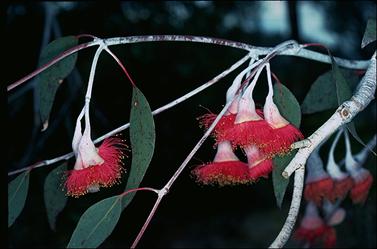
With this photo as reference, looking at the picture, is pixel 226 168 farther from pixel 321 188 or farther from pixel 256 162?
pixel 321 188

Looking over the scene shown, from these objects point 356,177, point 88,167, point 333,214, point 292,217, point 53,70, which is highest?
point 53,70

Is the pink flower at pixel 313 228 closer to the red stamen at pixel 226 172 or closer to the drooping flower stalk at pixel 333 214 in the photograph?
the drooping flower stalk at pixel 333 214

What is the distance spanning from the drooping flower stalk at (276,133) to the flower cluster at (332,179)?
29cm

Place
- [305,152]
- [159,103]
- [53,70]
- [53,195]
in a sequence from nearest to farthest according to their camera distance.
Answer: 1. [305,152]
2. [53,70]
3. [53,195]
4. [159,103]

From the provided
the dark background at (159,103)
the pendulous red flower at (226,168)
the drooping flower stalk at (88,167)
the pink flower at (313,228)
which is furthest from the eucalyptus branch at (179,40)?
the dark background at (159,103)

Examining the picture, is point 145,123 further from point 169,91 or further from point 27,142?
point 169,91

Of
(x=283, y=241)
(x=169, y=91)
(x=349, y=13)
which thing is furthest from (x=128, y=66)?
(x=283, y=241)

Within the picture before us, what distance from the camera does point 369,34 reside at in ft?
2.74

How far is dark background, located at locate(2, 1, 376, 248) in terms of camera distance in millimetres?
1791

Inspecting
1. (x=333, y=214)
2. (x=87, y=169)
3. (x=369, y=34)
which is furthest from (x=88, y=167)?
(x=333, y=214)

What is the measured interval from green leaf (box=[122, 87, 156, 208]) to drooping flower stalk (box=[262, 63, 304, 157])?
0.14 meters

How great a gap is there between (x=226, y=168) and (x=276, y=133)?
11 centimetres

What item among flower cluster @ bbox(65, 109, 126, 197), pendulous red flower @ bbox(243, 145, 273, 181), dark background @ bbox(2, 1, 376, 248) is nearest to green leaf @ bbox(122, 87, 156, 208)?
flower cluster @ bbox(65, 109, 126, 197)

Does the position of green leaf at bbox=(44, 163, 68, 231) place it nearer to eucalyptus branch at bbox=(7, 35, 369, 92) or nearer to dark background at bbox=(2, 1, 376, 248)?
eucalyptus branch at bbox=(7, 35, 369, 92)
